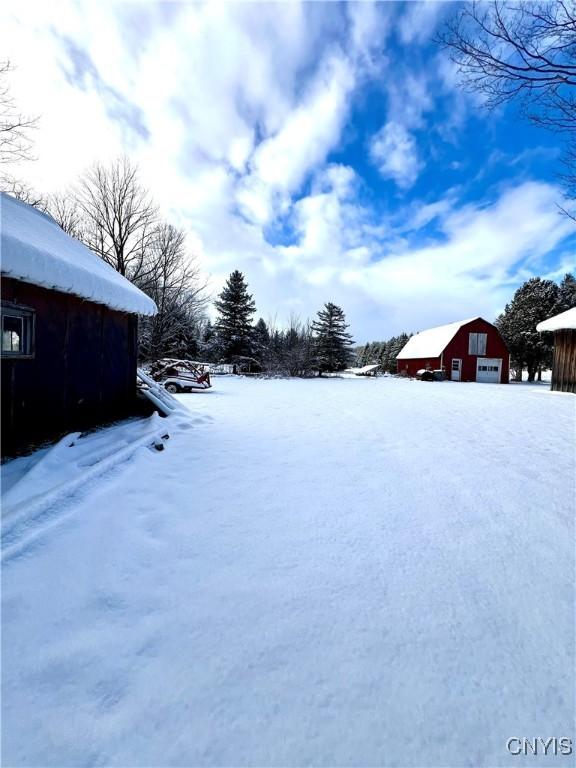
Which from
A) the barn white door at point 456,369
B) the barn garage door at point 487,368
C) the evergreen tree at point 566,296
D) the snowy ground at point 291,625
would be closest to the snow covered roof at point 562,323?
the snowy ground at point 291,625

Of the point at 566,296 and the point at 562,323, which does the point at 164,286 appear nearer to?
the point at 562,323

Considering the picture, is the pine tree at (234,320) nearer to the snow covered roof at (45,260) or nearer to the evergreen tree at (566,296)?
the snow covered roof at (45,260)

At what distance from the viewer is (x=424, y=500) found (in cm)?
338

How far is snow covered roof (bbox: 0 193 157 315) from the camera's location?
3529 mm

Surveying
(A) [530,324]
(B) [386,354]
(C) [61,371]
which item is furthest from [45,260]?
(B) [386,354]

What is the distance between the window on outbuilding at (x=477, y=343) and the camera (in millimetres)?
28484

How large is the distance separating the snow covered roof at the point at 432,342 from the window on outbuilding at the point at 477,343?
1443 millimetres

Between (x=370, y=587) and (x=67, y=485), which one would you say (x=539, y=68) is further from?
(x=67, y=485)

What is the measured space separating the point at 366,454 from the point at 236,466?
1.95 m

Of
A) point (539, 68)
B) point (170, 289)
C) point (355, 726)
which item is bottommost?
point (355, 726)

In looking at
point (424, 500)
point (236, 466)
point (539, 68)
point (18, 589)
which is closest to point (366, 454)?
point (424, 500)

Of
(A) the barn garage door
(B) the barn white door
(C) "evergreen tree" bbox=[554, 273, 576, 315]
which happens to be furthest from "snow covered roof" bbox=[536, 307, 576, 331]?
(C) "evergreen tree" bbox=[554, 273, 576, 315]

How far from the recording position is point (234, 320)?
105 feet

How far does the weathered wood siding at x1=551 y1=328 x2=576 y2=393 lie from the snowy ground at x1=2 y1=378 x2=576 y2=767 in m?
13.5
